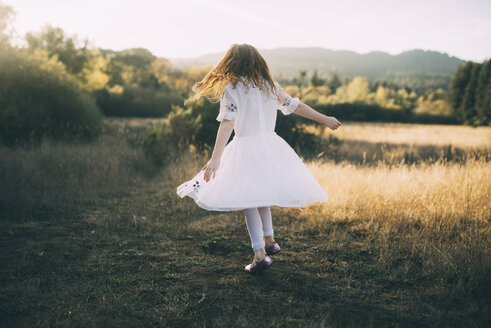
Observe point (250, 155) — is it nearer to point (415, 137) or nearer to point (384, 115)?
point (415, 137)

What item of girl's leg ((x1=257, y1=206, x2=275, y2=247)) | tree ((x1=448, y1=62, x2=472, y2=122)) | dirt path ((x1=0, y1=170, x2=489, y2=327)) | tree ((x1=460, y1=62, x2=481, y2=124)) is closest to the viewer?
dirt path ((x1=0, y1=170, x2=489, y2=327))

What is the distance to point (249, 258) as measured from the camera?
359 cm

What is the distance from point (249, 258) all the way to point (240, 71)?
2.10 meters

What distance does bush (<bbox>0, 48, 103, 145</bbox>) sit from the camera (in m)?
10.6

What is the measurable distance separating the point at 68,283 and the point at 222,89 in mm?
2402

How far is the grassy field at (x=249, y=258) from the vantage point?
8.10 feet

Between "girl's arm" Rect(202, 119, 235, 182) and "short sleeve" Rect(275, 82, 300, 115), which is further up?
"short sleeve" Rect(275, 82, 300, 115)

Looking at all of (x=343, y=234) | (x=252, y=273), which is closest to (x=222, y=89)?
(x=252, y=273)

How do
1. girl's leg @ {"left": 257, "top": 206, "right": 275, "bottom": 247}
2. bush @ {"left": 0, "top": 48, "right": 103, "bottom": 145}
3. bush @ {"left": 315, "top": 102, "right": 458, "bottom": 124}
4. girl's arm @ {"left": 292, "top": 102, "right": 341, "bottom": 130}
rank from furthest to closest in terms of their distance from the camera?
bush @ {"left": 315, "top": 102, "right": 458, "bottom": 124} < bush @ {"left": 0, "top": 48, "right": 103, "bottom": 145} < girl's leg @ {"left": 257, "top": 206, "right": 275, "bottom": 247} < girl's arm @ {"left": 292, "top": 102, "right": 341, "bottom": 130}

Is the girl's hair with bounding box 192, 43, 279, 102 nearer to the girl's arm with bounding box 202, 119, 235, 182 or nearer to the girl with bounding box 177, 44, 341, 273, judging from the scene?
the girl with bounding box 177, 44, 341, 273

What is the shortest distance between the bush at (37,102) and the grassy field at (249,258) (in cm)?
556

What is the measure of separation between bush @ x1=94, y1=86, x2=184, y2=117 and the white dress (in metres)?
27.2

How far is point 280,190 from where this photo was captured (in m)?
2.73

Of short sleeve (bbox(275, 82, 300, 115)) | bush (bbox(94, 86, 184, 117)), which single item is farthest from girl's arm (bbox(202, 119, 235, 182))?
bush (bbox(94, 86, 184, 117))
